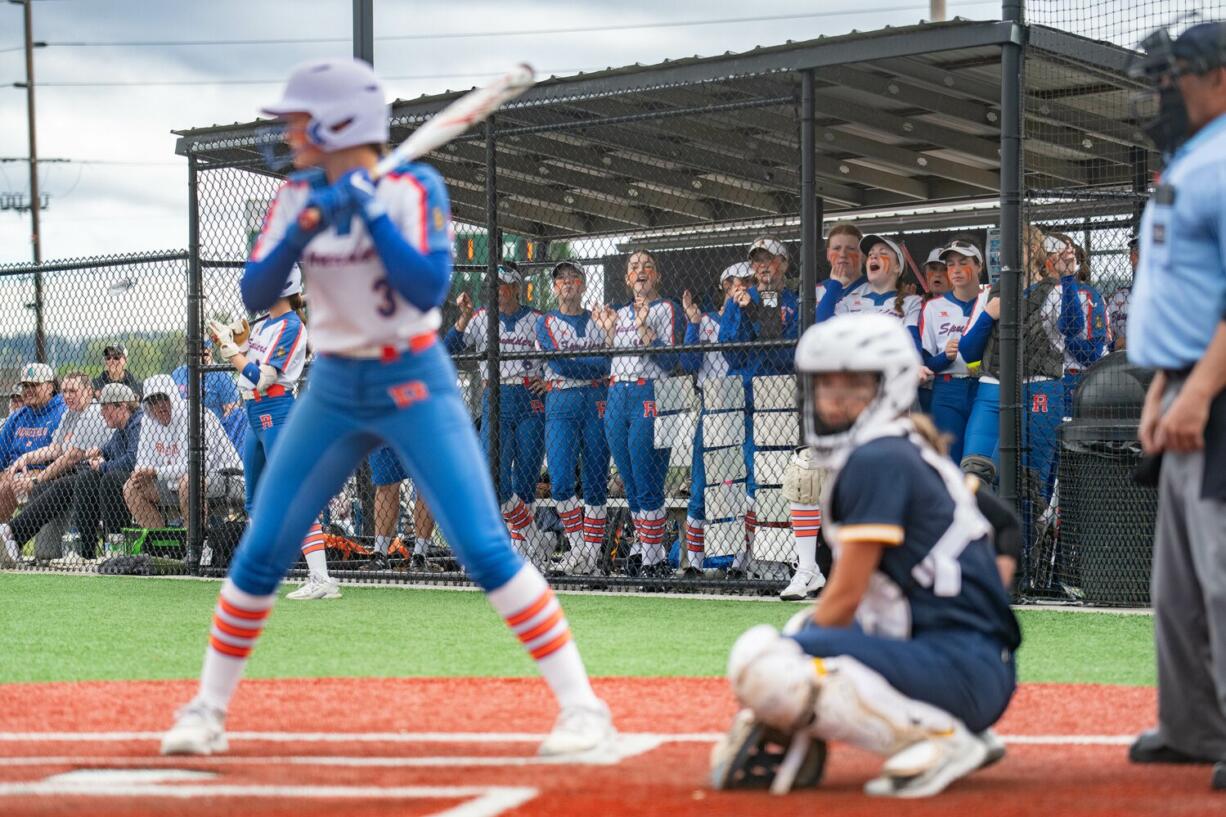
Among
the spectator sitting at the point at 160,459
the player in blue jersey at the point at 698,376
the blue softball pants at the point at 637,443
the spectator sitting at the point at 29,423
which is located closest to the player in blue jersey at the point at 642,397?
the blue softball pants at the point at 637,443

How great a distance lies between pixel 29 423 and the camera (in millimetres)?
15859

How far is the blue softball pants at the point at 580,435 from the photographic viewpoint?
40.7 feet

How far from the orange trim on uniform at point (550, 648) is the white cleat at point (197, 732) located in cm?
99

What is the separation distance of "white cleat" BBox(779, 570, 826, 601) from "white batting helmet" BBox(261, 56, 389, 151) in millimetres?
6278

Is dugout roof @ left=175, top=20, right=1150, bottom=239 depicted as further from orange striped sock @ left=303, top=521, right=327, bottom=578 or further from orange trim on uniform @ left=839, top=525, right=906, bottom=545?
orange trim on uniform @ left=839, top=525, right=906, bottom=545

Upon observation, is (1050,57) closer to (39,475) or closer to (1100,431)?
(1100,431)

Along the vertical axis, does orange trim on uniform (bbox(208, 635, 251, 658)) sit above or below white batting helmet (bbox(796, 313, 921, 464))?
below

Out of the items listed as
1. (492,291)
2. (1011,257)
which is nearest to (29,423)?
(492,291)

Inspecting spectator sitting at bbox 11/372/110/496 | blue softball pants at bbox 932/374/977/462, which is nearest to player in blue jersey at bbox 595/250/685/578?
blue softball pants at bbox 932/374/977/462

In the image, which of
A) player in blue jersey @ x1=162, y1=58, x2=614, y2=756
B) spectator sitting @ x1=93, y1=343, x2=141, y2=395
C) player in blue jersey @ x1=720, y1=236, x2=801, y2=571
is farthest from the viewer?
spectator sitting @ x1=93, y1=343, x2=141, y2=395

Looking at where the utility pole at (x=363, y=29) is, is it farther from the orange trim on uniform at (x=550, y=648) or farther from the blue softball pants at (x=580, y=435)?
the orange trim on uniform at (x=550, y=648)

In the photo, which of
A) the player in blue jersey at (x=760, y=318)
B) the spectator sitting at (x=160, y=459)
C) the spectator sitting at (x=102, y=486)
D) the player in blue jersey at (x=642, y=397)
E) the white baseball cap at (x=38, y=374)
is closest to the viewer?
the player in blue jersey at (x=760, y=318)

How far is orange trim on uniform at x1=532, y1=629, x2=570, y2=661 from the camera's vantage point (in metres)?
4.88

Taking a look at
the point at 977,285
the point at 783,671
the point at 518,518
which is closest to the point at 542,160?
the point at 518,518
